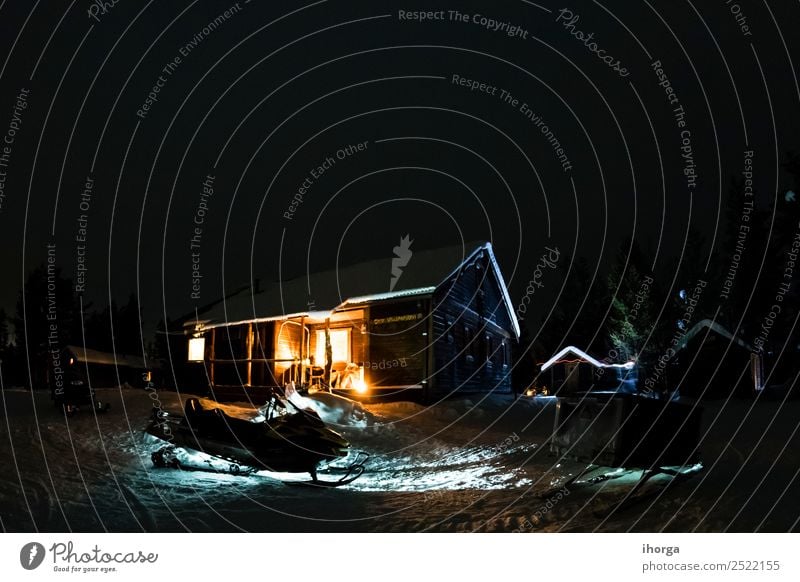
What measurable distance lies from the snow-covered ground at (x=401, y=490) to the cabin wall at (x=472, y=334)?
7.36m

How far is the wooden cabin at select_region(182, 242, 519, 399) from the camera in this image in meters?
20.6

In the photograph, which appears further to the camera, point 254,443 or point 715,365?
point 715,365

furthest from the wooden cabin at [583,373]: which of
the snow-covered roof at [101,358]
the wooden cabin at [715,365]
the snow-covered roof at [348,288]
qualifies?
the snow-covered roof at [101,358]

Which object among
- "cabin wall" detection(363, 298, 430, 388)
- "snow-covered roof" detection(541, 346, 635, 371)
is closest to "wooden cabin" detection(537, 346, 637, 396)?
"snow-covered roof" detection(541, 346, 635, 371)

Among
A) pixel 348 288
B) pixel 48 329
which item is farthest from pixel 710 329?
pixel 48 329

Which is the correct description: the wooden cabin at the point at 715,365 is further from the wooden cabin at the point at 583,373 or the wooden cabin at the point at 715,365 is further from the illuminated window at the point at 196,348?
the illuminated window at the point at 196,348

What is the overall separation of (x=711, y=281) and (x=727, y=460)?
29654 millimetres

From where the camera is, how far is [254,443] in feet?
33.2

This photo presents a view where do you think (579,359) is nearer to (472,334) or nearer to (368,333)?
(472,334)

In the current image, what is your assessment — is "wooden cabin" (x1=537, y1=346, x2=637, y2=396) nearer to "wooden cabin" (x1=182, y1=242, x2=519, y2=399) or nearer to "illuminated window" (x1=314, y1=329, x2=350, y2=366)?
"wooden cabin" (x1=182, y1=242, x2=519, y2=399)

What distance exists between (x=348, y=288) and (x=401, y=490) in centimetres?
1455

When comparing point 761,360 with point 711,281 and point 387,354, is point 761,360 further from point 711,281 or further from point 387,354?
point 387,354

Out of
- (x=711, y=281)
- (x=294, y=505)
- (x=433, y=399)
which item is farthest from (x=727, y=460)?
(x=711, y=281)
